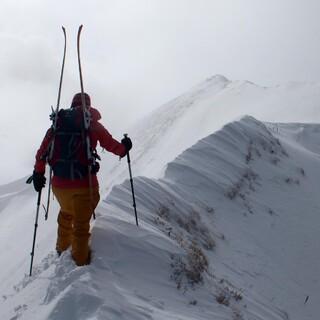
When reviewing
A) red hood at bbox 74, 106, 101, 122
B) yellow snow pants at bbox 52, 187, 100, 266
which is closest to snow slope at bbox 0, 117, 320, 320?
yellow snow pants at bbox 52, 187, 100, 266

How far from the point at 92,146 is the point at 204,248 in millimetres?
3469

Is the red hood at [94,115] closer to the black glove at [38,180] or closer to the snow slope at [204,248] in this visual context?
the black glove at [38,180]

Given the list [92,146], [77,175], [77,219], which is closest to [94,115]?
[92,146]

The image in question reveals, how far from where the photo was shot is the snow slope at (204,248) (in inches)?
279

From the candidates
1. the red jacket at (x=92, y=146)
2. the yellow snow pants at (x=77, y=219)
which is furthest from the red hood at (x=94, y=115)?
the yellow snow pants at (x=77, y=219)

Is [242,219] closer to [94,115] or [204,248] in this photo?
[204,248]

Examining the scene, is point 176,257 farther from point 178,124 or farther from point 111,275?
point 178,124

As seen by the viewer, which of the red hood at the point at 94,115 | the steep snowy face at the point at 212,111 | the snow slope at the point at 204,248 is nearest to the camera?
the snow slope at the point at 204,248

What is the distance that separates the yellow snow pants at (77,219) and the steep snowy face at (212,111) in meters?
17.9

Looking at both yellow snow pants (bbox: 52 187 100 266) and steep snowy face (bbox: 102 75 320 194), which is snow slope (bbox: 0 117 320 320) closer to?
yellow snow pants (bbox: 52 187 100 266)

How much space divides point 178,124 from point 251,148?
62.8 ft

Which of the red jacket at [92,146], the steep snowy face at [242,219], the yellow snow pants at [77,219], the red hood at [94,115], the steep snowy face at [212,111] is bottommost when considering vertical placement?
the steep snowy face at [212,111]

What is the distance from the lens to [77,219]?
7.84m

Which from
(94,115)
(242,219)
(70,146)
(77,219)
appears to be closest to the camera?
(77,219)
